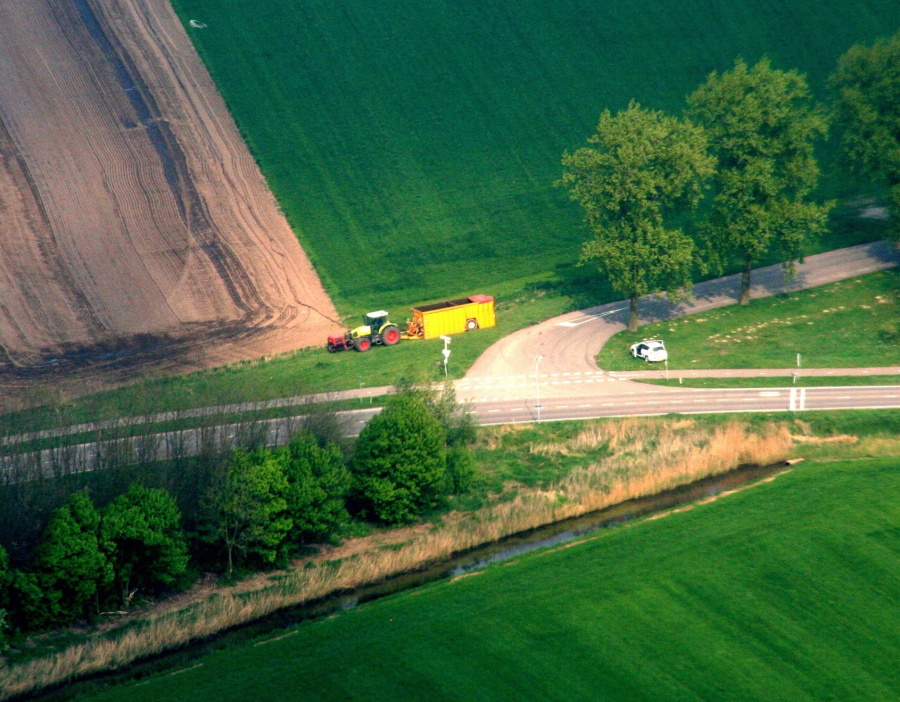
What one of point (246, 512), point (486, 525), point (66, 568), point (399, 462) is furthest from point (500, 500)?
point (66, 568)

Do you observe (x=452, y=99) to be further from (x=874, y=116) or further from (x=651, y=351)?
(x=651, y=351)

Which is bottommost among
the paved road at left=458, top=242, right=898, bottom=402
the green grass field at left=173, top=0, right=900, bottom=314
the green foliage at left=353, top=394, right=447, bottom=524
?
the green foliage at left=353, top=394, right=447, bottom=524

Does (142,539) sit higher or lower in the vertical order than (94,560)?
higher

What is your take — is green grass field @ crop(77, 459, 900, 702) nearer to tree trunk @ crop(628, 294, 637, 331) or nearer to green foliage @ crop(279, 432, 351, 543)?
green foliage @ crop(279, 432, 351, 543)

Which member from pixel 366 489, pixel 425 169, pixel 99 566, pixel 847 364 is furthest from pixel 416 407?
pixel 425 169

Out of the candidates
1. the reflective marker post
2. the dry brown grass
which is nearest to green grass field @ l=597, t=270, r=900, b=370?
the reflective marker post

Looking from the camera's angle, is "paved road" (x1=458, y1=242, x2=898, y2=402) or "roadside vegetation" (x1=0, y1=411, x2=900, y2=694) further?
"paved road" (x1=458, y1=242, x2=898, y2=402)
